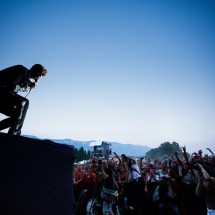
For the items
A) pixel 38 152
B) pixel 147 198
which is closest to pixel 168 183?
pixel 147 198

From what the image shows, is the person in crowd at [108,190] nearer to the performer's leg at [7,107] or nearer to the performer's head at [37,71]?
the performer's leg at [7,107]

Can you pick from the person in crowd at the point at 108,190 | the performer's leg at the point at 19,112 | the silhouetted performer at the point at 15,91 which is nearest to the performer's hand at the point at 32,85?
the silhouetted performer at the point at 15,91

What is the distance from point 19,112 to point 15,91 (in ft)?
0.94

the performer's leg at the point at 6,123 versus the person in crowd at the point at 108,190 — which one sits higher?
the performer's leg at the point at 6,123

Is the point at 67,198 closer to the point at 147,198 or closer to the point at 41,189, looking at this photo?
the point at 41,189

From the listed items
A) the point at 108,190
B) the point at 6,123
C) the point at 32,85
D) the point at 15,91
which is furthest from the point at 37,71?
the point at 108,190

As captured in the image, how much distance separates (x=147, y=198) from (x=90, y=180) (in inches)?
117

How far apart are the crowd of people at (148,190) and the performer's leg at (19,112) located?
4875 mm

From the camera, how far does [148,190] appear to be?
758 cm

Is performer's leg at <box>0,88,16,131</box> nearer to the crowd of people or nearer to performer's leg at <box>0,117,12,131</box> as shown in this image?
performer's leg at <box>0,117,12,131</box>

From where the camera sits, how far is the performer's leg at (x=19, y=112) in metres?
2.26

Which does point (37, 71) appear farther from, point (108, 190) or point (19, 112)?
point (108, 190)

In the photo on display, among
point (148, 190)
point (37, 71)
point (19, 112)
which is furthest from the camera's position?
point (148, 190)

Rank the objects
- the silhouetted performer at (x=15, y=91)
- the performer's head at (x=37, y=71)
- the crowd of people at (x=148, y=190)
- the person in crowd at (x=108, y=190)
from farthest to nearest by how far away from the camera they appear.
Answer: the person in crowd at (x=108, y=190) < the crowd of people at (x=148, y=190) < the performer's head at (x=37, y=71) < the silhouetted performer at (x=15, y=91)
